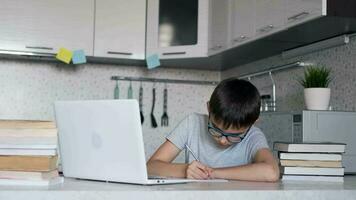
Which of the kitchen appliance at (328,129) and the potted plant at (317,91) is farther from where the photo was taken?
the potted plant at (317,91)

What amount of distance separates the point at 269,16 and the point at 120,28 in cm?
111

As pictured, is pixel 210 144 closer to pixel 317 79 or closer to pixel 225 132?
pixel 225 132

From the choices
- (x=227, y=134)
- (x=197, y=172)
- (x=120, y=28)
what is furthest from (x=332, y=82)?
(x=120, y=28)

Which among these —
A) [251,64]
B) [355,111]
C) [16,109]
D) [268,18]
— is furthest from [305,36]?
[16,109]

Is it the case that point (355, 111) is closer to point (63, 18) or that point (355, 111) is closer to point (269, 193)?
point (269, 193)

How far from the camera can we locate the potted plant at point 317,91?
2070mm

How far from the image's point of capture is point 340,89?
225 cm

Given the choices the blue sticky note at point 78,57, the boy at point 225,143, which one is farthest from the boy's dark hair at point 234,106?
the blue sticky note at point 78,57

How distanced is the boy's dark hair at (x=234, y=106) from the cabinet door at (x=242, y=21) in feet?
2.82

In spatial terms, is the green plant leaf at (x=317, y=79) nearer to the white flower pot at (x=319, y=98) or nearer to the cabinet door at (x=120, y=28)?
the white flower pot at (x=319, y=98)

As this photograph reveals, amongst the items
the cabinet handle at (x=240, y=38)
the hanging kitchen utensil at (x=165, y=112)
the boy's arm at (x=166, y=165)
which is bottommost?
the boy's arm at (x=166, y=165)

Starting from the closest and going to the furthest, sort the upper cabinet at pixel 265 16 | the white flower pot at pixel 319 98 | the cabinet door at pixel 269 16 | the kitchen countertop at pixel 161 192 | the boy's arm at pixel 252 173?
the kitchen countertop at pixel 161 192 → the boy's arm at pixel 252 173 → the upper cabinet at pixel 265 16 → the white flower pot at pixel 319 98 → the cabinet door at pixel 269 16

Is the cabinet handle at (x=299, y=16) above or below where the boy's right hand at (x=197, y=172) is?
above

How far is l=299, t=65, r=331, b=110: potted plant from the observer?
6.79 feet
